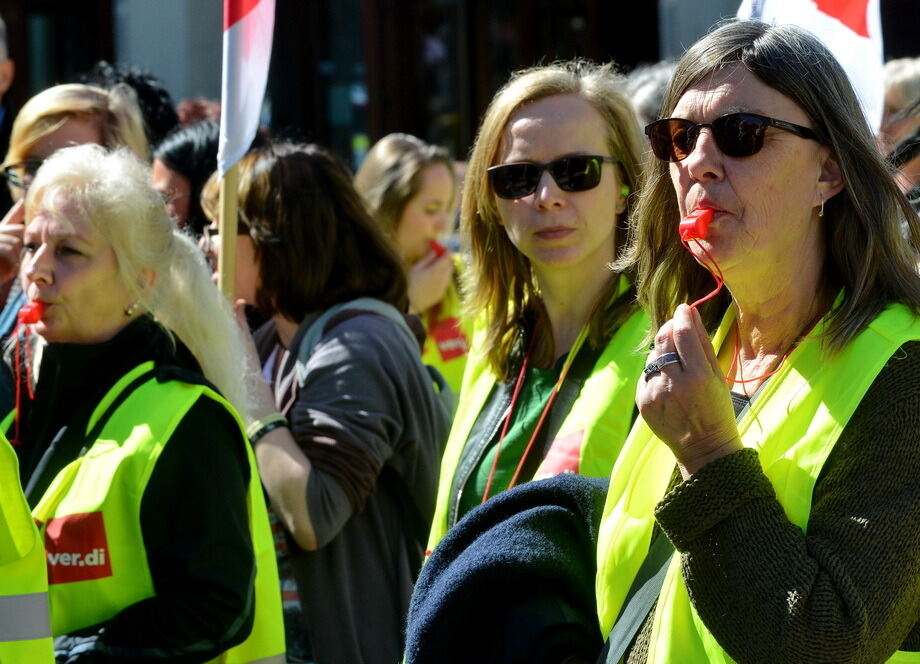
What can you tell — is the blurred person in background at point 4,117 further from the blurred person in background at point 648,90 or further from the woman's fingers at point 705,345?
the woman's fingers at point 705,345

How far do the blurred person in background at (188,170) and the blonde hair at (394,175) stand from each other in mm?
1049

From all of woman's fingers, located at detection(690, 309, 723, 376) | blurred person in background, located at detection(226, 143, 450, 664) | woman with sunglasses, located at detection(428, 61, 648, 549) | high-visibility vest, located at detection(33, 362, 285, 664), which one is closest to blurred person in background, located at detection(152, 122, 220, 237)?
blurred person in background, located at detection(226, 143, 450, 664)

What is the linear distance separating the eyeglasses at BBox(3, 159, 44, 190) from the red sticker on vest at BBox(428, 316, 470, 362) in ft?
6.07

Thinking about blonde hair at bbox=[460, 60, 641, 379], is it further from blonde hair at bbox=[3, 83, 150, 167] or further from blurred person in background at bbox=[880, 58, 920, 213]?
blonde hair at bbox=[3, 83, 150, 167]

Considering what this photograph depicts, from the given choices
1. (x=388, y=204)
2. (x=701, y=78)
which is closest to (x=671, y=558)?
(x=701, y=78)

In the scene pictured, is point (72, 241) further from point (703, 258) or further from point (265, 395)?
point (703, 258)

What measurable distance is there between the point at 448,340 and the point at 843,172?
351 centimetres

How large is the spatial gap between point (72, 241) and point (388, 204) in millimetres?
2490

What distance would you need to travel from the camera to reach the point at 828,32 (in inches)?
128

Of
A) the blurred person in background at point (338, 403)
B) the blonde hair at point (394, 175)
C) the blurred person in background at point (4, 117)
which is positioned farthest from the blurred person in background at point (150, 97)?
the blurred person in background at point (338, 403)

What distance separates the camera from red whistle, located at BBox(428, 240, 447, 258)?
5339 millimetres

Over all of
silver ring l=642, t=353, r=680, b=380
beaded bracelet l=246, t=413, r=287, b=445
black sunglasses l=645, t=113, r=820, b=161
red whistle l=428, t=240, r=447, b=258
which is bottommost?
red whistle l=428, t=240, r=447, b=258

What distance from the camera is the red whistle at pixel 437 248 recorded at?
534 cm

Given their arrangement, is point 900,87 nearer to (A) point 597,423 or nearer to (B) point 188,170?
(B) point 188,170
